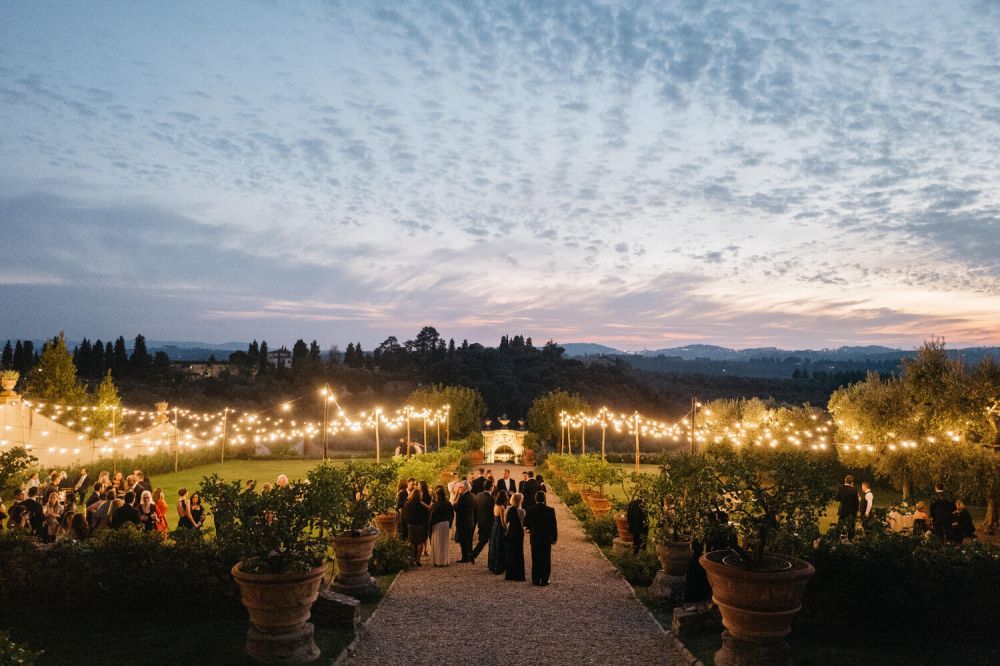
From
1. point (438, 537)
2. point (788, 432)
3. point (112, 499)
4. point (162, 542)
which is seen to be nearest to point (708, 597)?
point (438, 537)

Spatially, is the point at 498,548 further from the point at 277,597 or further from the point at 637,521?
the point at 277,597

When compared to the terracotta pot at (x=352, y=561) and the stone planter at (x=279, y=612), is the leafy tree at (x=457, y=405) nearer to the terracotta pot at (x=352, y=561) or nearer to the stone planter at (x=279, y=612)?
the terracotta pot at (x=352, y=561)

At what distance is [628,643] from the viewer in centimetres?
802

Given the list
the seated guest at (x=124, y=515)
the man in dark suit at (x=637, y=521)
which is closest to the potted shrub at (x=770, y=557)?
the man in dark suit at (x=637, y=521)

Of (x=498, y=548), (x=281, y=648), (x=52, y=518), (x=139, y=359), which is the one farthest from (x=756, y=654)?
(x=139, y=359)

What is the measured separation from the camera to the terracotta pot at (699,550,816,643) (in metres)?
6.31

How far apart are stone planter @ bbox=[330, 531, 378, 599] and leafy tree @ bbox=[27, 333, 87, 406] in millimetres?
27814

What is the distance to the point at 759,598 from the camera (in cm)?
634

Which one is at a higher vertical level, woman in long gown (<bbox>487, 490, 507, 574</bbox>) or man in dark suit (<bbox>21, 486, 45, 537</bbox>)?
man in dark suit (<bbox>21, 486, 45, 537</bbox>)

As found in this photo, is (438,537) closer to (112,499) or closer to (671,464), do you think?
(671,464)

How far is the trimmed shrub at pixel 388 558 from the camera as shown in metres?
11.6

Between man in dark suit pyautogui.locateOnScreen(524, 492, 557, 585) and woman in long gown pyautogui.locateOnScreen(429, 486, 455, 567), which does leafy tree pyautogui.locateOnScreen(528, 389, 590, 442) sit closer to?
woman in long gown pyautogui.locateOnScreen(429, 486, 455, 567)

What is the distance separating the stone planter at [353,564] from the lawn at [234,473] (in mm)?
12299

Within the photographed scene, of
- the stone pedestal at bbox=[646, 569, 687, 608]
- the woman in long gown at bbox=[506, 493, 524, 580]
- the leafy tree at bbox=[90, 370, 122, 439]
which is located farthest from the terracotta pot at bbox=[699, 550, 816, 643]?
the leafy tree at bbox=[90, 370, 122, 439]
